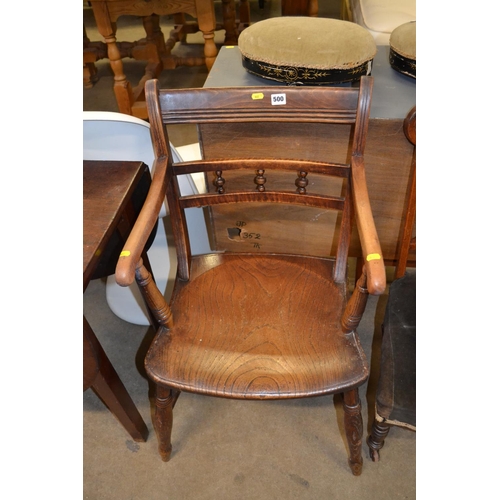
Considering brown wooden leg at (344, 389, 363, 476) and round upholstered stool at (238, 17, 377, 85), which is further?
round upholstered stool at (238, 17, 377, 85)

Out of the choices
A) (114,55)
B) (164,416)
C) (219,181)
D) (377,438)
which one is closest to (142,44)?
(114,55)

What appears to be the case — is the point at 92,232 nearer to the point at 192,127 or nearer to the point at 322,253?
the point at 322,253

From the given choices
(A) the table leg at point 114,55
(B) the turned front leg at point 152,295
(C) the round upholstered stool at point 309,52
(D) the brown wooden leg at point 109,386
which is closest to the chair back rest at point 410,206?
(C) the round upholstered stool at point 309,52

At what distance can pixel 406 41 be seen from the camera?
4.38 ft

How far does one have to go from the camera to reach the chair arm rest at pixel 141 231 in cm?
82

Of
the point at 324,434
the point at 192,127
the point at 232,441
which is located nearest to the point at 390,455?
the point at 324,434

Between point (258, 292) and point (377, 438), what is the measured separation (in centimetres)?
48

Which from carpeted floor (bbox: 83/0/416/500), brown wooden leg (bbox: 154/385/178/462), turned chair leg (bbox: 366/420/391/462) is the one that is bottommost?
carpeted floor (bbox: 83/0/416/500)

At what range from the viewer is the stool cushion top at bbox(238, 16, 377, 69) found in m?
1.22

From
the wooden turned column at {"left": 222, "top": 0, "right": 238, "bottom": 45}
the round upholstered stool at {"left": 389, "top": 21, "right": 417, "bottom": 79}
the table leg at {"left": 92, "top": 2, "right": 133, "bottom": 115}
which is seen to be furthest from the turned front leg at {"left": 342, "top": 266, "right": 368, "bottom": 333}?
the wooden turned column at {"left": 222, "top": 0, "right": 238, "bottom": 45}

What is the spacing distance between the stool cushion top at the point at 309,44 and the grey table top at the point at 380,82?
0.09m

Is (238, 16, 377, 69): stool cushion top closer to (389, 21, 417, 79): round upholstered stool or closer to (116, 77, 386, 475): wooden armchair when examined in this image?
(389, 21, 417, 79): round upholstered stool

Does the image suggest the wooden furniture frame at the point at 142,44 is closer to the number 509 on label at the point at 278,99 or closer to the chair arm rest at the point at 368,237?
the number 509 on label at the point at 278,99

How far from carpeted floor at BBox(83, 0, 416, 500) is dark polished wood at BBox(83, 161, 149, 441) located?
0.22 metres
